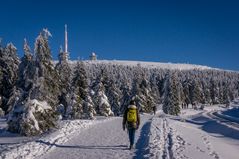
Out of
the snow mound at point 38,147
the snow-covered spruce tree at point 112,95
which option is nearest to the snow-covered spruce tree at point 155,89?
the snow-covered spruce tree at point 112,95

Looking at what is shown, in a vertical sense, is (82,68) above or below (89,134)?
above

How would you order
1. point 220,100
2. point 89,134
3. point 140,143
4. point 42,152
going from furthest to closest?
1. point 220,100
2. point 89,134
3. point 140,143
4. point 42,152

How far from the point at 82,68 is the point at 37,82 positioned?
24.5 m

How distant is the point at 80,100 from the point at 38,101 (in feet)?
70.3

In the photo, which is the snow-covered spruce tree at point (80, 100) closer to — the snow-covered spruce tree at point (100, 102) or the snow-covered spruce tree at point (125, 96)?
the snow-covered spruce tree at point (100, 102)

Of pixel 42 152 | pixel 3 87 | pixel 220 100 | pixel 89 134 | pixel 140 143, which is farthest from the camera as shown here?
pixel 220 100

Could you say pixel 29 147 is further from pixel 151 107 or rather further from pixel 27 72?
pixel 151 107

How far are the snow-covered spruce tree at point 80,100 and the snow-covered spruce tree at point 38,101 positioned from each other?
714 inches

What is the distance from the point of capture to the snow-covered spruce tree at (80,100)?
48.8 m

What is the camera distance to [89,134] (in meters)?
23.8

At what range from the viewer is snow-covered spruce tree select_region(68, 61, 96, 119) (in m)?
48.8

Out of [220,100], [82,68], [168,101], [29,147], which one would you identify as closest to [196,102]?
[220,100]

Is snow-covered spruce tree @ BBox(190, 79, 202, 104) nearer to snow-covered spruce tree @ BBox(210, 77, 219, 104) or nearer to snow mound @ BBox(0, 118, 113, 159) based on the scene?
snow-covered spruce tree @ BBox(210, 77, 219, 104)

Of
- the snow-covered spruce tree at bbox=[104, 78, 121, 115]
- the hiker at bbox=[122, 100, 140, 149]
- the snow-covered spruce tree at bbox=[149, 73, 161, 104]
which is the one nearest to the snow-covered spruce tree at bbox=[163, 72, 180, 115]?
the snow-covered spruce tree at bbox=[104, 78, 121, 115]
